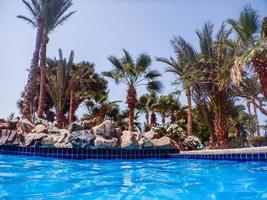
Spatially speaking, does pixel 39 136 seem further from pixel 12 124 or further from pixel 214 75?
pixel 214 75

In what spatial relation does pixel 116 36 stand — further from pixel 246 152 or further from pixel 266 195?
pixel 266 195

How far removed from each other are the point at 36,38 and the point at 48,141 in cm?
741

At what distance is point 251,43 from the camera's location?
1042cm

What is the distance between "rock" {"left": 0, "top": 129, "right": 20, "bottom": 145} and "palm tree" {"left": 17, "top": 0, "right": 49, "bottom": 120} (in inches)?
149

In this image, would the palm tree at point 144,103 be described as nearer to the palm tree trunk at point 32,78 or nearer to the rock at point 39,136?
the palm tree trunk at point 32,78

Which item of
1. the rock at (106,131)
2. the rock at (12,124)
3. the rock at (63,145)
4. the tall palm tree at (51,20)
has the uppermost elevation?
the tall palm tree at (51,20)

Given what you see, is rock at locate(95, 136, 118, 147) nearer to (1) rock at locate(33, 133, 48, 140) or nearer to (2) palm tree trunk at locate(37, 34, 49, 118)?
(1) rock at locate(33, 133, 48, 140)

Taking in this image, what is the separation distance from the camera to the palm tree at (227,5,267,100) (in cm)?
975

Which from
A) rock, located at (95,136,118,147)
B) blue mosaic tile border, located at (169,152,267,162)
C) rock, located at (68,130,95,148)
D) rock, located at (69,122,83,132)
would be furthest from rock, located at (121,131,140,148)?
blue mosaic tile border, located at (169,152,267,162)

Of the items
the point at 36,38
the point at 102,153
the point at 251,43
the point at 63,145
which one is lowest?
the point at 102,153

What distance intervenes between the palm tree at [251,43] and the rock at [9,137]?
8.62 meters

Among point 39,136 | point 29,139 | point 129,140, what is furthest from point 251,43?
point 29,139

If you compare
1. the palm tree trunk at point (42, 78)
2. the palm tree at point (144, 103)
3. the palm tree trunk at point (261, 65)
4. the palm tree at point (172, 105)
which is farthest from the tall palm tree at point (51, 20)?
the palm tree trunk at point (261, 65)

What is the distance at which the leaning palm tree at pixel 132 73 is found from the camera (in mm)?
16281
